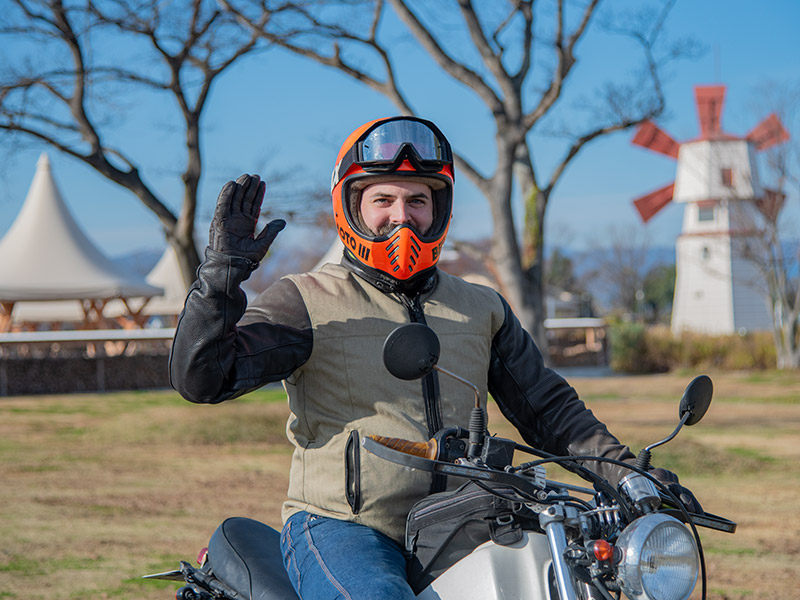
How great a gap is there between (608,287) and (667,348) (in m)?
68.5

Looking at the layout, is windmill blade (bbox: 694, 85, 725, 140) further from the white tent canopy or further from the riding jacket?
the riding jacket

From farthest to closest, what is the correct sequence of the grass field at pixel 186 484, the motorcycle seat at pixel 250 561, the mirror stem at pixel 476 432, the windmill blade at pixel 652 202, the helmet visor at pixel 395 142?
the windmill blade at pixel 652 202 → the grass field at pixel 186 484 → the helmet visor at pixel 395 142 → the motorcycle seat at pixel 250 561 → the mirror stem at pixel 476 432

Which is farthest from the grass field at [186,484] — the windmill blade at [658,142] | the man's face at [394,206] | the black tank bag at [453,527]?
the windmill blade at [658,142]

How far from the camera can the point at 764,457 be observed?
11.6 m

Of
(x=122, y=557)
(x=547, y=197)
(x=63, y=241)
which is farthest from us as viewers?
(x=63, y=241)

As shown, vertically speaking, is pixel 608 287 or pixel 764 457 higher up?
pixel 608 287

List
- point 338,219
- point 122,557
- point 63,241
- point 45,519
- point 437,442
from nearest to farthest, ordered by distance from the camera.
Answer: point 437,442 < point 338,219 < point 122,557 < point 45,519 < point 63,241

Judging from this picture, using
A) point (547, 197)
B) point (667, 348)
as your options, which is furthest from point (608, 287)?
point (547, 197)

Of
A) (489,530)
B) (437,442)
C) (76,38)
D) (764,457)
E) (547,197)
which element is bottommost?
(764,457)

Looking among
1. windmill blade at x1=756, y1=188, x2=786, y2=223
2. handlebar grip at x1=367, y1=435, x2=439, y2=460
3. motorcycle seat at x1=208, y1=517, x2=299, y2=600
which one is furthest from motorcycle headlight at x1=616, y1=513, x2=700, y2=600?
windmill blade at x1=756, y1=188, x2=786, y2=223

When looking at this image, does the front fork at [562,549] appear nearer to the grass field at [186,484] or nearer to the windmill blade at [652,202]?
the grass field at [186,484]

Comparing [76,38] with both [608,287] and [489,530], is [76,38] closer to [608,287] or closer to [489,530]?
[489,530]

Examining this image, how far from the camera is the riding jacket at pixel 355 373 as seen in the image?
8.43ft

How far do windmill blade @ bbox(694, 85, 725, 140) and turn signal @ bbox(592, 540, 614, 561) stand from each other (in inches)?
1809
